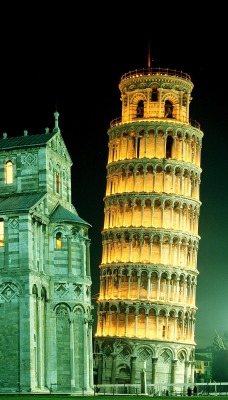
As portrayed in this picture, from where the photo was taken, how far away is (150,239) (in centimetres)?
11212

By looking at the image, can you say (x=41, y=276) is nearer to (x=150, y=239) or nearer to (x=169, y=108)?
(x=150, y=239)

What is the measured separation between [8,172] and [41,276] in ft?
32.6

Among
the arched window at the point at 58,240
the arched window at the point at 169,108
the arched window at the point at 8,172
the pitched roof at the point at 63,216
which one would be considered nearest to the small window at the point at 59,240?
the arched window at the point at 58,240

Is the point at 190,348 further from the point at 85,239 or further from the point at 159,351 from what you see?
the point at 85,239

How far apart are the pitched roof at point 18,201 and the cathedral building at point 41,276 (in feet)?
0.26

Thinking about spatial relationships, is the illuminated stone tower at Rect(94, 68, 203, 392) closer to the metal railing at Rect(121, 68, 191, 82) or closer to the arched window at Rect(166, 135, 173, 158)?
the arched window at Rect(166, 135, 173, 158)

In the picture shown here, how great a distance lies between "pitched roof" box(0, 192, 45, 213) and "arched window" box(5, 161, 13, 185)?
1.48 meters

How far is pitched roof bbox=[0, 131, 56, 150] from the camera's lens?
81.6 m

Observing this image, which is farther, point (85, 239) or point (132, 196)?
point (132, 196)

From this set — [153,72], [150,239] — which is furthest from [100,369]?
[153,72]

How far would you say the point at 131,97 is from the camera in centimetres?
11856

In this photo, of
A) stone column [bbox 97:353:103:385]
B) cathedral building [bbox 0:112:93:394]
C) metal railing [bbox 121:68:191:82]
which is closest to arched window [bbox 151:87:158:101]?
metal railing [bbox 121:68:191:82]

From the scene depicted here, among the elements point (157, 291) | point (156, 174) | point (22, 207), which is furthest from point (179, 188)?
point (22, 207)

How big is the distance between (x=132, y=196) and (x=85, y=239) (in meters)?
31.3
